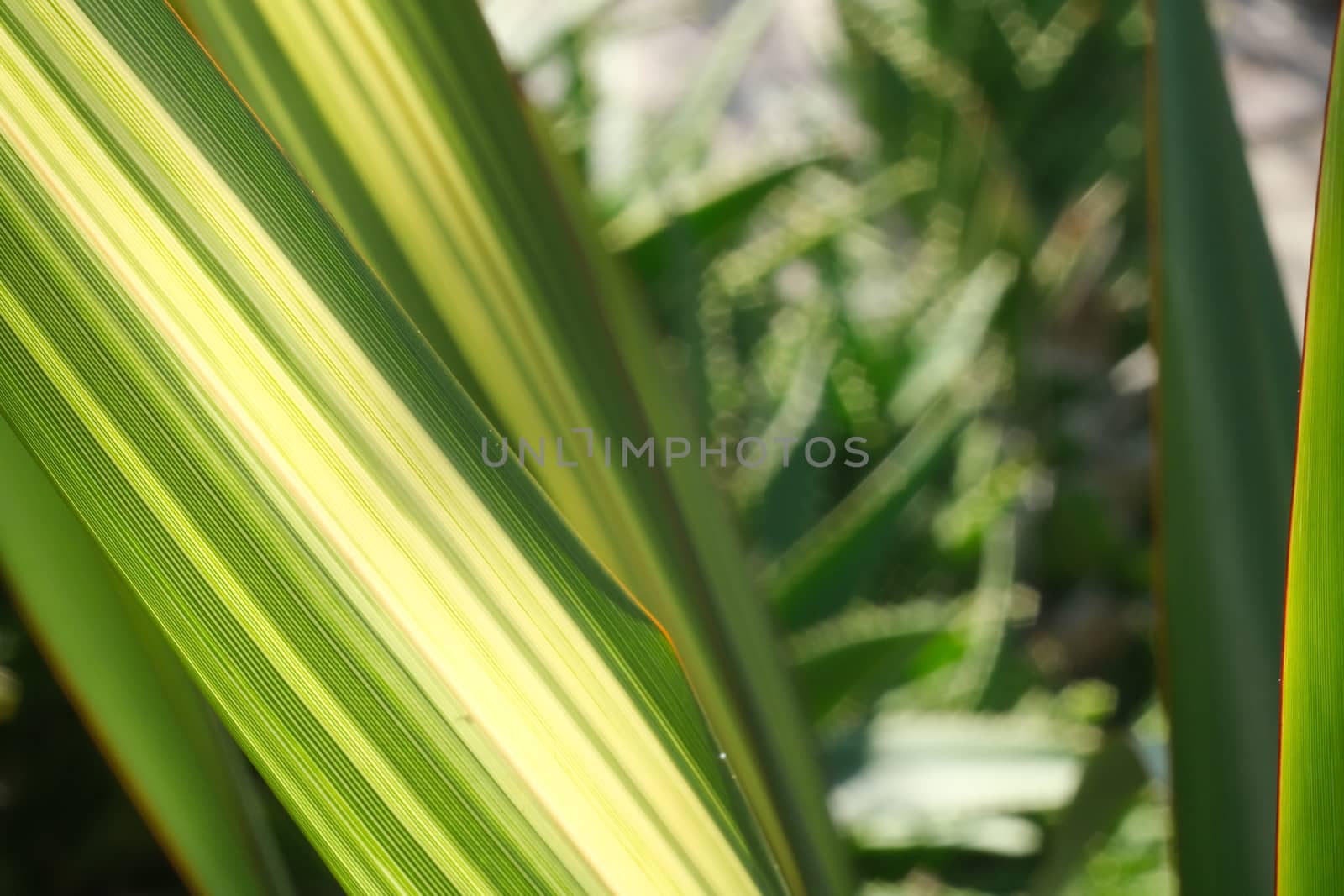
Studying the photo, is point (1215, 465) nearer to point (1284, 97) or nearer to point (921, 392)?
point (921, 392)

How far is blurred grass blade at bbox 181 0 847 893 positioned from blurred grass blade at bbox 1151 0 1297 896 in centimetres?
10

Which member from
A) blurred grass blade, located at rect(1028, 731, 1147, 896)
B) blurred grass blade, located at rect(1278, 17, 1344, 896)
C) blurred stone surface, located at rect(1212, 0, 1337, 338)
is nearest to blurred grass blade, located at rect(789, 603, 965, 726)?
blurred grass blade, located at rect(1028, 731, 1147, 896)

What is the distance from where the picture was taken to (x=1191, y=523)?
23 centimetres

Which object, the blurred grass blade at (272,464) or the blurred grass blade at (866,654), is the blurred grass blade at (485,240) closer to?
the blurred grass blade at (272,464)

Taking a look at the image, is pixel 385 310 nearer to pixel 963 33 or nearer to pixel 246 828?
pixel 246 828

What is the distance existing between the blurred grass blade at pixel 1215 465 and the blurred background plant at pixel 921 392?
0.28 feet

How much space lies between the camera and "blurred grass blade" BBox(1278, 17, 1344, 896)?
0.14m

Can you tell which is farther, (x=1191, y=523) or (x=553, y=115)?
(x=553, y=115)

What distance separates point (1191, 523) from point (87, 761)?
0.33 meters

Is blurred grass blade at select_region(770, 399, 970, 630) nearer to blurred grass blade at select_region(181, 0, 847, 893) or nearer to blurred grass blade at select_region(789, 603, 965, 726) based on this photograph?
blurred grass blade at select_region(789, 603, 965, 726)

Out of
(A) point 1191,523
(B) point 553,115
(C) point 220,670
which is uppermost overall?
(B) point 553,115

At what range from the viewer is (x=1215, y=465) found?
9.0 inches

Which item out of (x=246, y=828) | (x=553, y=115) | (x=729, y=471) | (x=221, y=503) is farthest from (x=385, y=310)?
(x=553, y=115)

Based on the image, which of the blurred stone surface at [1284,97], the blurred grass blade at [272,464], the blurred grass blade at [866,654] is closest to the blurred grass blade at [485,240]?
the blurred grass blade at [272,464]
